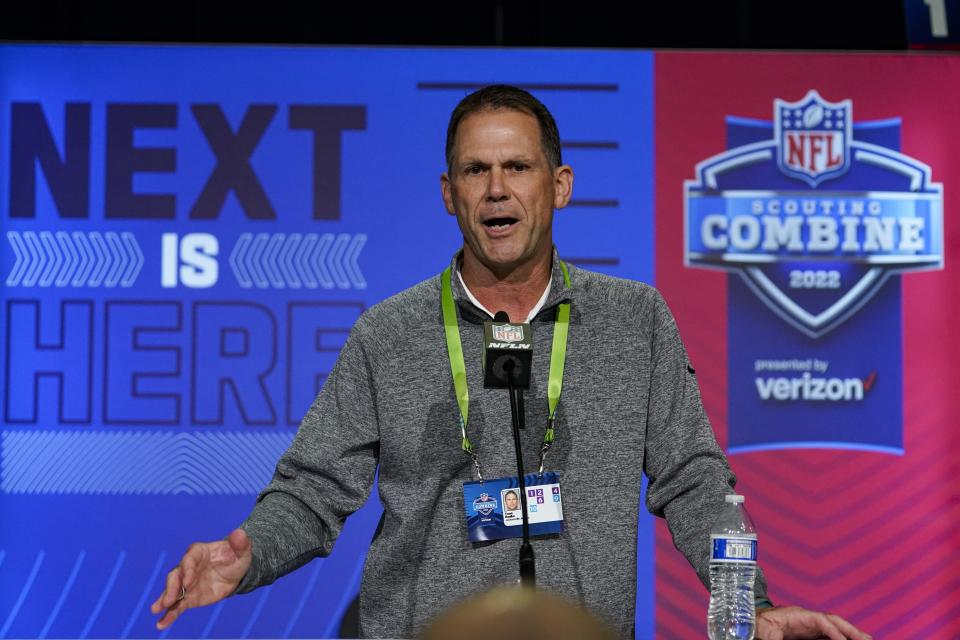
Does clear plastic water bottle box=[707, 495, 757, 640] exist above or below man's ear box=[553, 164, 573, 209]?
below

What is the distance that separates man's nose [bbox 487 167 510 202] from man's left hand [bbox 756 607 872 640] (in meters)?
0.86

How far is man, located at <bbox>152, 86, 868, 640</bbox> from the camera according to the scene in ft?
6.27

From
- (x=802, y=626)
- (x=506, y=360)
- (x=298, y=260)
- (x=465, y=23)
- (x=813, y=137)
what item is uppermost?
(x=465, y=23)

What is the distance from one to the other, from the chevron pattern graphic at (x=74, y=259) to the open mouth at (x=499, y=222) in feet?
7.33

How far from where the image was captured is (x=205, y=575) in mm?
1621

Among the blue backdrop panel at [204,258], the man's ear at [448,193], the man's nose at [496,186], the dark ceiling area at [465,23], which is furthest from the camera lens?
the dark ceiling area at [465,23]

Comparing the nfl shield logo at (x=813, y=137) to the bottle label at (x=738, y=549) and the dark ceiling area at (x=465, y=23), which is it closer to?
the dark ceiling area at (x=465, y=23)

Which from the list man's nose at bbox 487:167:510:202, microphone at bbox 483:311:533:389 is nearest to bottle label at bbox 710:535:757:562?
microphone at bbox 483:311:533:389

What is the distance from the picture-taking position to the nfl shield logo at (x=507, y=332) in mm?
1685

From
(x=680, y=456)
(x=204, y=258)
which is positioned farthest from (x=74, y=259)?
(x=680, y=456)

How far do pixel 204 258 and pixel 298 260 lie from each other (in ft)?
1.07

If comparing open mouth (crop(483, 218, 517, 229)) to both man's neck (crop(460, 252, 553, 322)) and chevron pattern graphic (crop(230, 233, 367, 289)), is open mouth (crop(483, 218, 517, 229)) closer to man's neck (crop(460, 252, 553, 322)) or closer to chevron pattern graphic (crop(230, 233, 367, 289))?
man's neck (crop(460, 252, 553, 322))

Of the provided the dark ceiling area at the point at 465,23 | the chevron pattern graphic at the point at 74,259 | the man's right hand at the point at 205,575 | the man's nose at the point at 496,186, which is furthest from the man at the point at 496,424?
the dark ceiling area at the point at 465,23

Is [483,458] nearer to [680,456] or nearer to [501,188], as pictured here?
[680,456]
